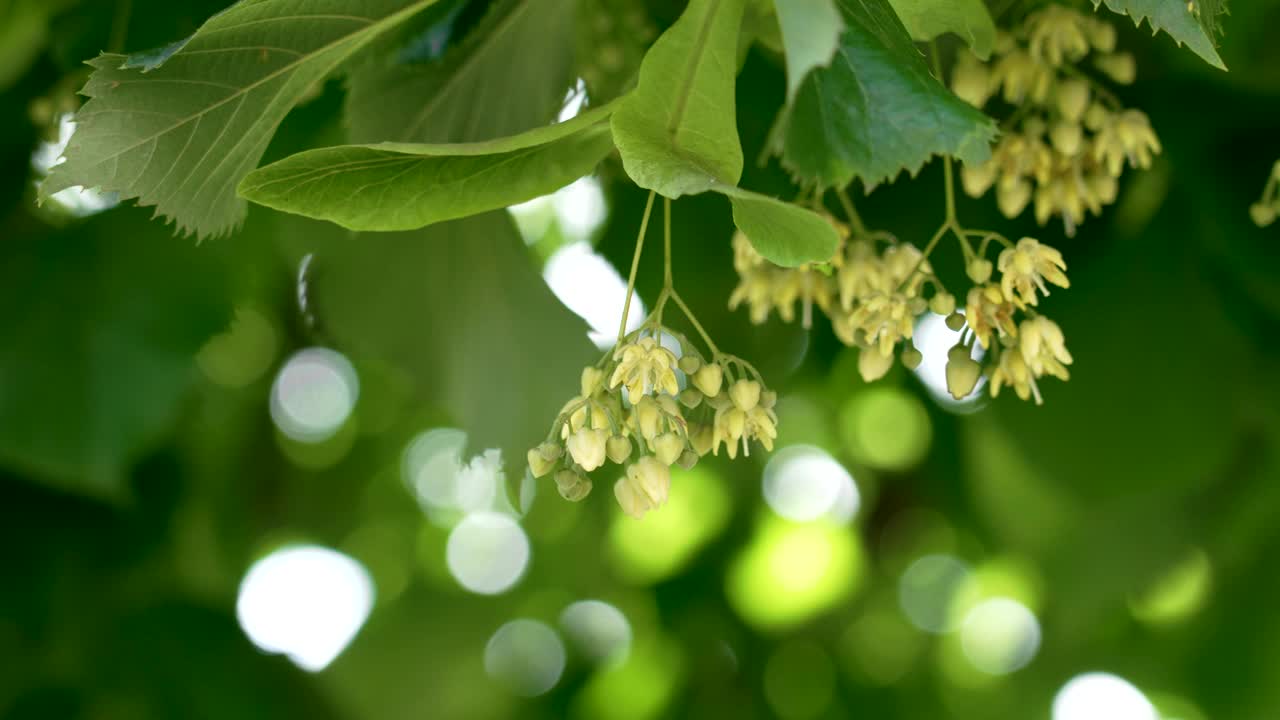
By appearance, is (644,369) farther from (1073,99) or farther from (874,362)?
(1073,99)

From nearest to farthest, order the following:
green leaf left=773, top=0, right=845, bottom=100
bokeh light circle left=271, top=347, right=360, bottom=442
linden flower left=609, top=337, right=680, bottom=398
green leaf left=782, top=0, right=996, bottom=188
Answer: green leaf left=773, top=0, right=845, bottom=100
green leaf left=782, top=0, right=996, bottom=188
linden flower left=609, top=337, right=680, bottom=398
bokeh light circle left=271, top=347, right=360, bottom=442

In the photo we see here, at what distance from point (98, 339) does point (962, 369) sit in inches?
42.0

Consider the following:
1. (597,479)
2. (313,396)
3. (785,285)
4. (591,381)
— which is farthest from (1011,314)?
(313,396)

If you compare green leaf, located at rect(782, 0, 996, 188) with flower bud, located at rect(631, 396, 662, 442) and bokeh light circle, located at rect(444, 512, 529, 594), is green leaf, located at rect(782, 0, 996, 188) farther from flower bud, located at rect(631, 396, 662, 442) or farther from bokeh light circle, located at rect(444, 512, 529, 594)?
bokeh light circle, located at rect(444, 512, 529, 594)

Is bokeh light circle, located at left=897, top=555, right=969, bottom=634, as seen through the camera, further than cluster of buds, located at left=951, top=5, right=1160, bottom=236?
Yes

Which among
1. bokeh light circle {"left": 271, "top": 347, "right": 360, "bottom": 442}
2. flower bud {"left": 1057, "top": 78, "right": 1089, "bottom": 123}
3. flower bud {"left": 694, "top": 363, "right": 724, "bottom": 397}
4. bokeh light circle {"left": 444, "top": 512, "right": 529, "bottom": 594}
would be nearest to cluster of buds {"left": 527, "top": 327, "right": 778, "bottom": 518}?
flower bud {"left": 694, "top": 363, "right": 724, "bottom": 397}

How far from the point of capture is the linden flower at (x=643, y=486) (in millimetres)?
663

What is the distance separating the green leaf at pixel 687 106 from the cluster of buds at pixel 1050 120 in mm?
311

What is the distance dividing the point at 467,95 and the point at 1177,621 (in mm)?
1490

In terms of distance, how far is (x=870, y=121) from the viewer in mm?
544

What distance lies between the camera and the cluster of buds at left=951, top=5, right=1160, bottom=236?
2.75ft

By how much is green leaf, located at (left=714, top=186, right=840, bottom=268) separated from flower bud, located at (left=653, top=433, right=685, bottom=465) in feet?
0.46

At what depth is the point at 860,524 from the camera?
2260mm

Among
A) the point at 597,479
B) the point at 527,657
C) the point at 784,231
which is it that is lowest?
the point at 527,657
